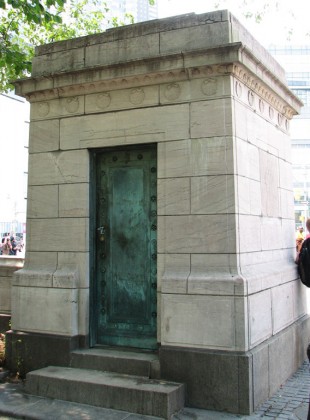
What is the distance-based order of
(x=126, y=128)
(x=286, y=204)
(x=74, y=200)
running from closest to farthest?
(x=126, y=128), (x=74, y=200), (x=286, y=204)

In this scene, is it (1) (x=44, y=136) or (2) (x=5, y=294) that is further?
(2) (x=5, y=294)

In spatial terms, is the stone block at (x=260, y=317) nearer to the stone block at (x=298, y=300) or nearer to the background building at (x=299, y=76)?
the stone block at (x=298, y=300)

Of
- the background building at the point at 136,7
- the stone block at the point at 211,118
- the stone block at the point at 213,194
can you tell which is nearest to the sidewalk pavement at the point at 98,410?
the stone block at the point at 213,194

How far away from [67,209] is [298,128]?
208 feet

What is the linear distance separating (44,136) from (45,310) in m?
2.44

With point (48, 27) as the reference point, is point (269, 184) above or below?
below

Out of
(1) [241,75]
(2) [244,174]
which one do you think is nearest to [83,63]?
(1) [241,75]

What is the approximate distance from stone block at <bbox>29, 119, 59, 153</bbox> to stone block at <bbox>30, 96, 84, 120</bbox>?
92mm

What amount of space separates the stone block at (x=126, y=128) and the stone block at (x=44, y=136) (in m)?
0.11

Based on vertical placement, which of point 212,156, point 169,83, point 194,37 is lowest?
point 212,156

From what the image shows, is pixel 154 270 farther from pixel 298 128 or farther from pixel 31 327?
pixel 298 128

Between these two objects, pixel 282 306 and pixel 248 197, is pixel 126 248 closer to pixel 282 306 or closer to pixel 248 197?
pixel 248 197

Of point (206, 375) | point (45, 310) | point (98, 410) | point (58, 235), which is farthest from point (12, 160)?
point (206, 375)

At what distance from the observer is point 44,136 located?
6.51 m
